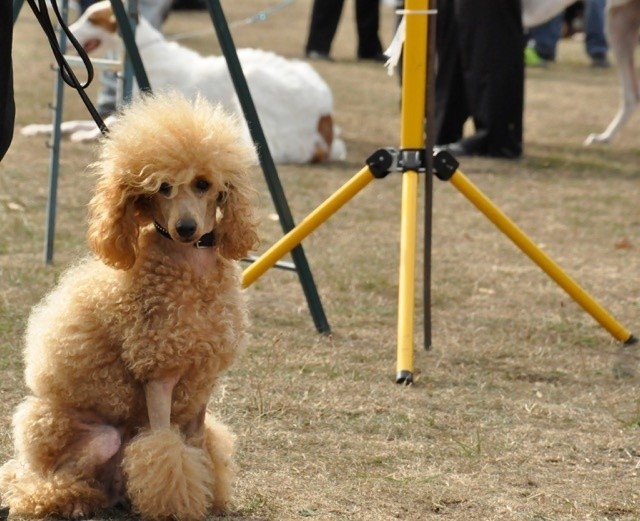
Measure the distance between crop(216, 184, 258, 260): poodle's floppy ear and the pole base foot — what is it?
1.38 metres

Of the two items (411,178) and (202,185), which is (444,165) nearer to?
(411,178)

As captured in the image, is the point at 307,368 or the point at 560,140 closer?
the point at 307,368

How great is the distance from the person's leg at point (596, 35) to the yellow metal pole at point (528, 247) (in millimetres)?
11593

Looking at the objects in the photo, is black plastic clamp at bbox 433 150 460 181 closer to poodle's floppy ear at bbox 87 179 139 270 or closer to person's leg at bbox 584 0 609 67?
poodle's floppy ear at bbox 87 179 139 270

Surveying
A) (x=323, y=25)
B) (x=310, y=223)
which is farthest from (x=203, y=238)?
(x=323, y=25)

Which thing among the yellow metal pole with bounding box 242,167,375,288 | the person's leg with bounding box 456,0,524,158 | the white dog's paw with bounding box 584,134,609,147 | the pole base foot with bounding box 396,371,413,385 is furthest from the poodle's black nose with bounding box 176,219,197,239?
the white dog's paw with bounding box 584,134,609,147

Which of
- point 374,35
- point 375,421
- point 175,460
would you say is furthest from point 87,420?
point 374,35

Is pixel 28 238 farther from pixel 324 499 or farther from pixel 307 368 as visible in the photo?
pixel 324 499

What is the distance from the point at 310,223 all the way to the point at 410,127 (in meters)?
0.48

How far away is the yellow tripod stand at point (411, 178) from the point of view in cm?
432

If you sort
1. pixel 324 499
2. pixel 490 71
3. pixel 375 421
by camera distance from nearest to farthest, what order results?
pixel 324 499 < pixel 375 421 < pixel 490 71

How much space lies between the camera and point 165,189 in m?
2.76

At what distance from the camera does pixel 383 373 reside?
4277 mm

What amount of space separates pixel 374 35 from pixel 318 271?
9.71 meters
